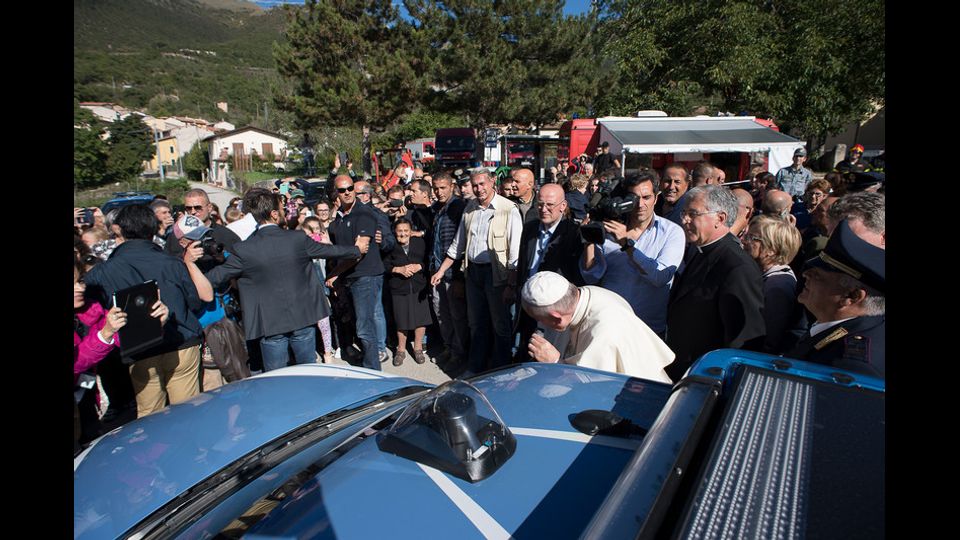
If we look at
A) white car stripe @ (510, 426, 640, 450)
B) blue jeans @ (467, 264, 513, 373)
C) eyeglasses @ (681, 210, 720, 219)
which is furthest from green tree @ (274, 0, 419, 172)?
white car stripe @ (510, 426, 640, 450)

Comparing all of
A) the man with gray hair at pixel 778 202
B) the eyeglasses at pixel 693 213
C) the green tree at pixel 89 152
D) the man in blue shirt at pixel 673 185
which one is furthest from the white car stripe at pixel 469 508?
the green tree at pixel 89 152

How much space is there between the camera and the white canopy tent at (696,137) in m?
12.8

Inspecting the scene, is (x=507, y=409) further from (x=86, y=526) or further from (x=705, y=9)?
(x=705, y=9)

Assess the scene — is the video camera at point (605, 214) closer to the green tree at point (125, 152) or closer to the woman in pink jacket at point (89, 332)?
the woman in pink jacket at point (89, 332)

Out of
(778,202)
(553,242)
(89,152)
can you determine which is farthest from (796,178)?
(89,152)

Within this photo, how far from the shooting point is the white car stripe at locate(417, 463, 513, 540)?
1.17 metres

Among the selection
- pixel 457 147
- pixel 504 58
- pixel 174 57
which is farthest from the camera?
pixel 174 57

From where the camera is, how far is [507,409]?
177cm

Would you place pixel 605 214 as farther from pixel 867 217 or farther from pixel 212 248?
pixel 212 248

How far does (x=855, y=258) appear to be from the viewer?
1.75 meters

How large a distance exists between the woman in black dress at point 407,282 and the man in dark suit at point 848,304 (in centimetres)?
368

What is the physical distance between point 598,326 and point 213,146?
224 feet
